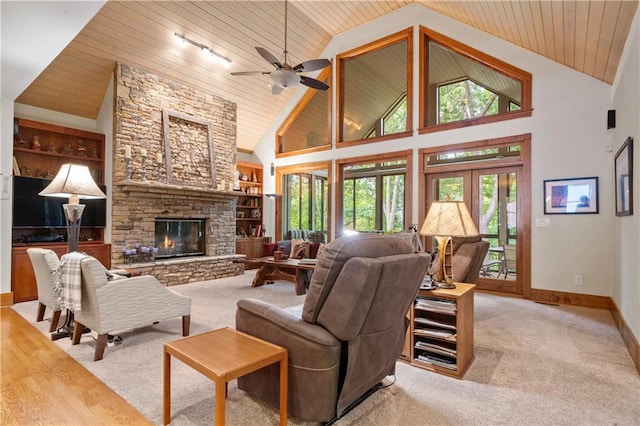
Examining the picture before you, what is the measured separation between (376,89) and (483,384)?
20.2ft

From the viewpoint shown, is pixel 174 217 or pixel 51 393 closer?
pixel 51 393

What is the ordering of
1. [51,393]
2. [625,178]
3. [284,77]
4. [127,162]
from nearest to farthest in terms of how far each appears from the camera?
[51,393] → [625,178] → [284,77] → [127,162]

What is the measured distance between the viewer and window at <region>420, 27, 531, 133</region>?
5273 mm

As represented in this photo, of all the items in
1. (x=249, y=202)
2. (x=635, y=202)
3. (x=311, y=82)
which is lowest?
(x=635, y=202)

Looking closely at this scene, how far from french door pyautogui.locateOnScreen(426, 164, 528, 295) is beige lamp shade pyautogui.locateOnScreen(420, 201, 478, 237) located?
8.96ft

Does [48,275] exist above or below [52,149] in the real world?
below

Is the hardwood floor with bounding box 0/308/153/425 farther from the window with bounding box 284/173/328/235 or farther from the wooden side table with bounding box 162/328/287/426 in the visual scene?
the window with bounding box 284/173/328/235

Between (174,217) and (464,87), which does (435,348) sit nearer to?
(464,87)

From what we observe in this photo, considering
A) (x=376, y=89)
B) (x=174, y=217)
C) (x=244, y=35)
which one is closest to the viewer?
(x=244, y=35)

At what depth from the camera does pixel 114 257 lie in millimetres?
5277

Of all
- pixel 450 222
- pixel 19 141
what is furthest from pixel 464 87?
pixel 19 141

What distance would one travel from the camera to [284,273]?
560 cm

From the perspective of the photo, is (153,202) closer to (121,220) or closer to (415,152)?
(121,220)

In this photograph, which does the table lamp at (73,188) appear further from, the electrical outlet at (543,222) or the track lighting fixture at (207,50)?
the electrical outlet at (543,222)
